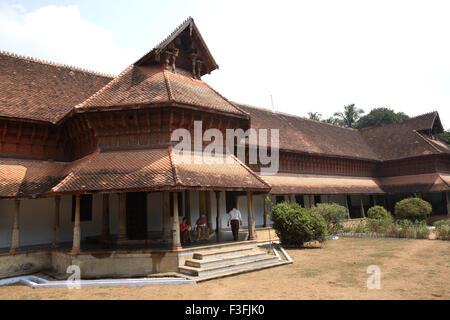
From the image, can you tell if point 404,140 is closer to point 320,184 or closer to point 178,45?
point 320,184

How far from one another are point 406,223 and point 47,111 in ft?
60.1

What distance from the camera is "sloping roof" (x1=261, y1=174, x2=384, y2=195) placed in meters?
19.6

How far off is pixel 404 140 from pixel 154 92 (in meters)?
25.5

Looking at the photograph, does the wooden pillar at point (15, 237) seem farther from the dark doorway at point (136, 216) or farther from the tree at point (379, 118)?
the tree at point (379, 118)

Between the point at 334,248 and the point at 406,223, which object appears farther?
the point at 406,223

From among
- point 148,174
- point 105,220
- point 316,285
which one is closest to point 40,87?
point 105,220

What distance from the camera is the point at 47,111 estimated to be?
1290cm

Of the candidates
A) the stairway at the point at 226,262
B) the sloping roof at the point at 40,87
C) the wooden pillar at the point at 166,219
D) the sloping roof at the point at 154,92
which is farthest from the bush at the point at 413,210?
the sloping roof at the point at 40,87

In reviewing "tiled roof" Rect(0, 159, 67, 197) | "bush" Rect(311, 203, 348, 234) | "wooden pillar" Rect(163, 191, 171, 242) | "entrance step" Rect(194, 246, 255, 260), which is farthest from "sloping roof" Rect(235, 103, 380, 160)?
"tiled roof" Rect(0, 159, 67, 197)

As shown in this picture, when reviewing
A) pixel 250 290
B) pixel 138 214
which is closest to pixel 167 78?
pixel 138 214

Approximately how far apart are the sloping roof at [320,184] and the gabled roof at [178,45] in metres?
8.22

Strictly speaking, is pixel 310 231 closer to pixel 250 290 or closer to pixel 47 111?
pixel 250 290

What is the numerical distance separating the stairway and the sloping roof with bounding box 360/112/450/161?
2092cm
